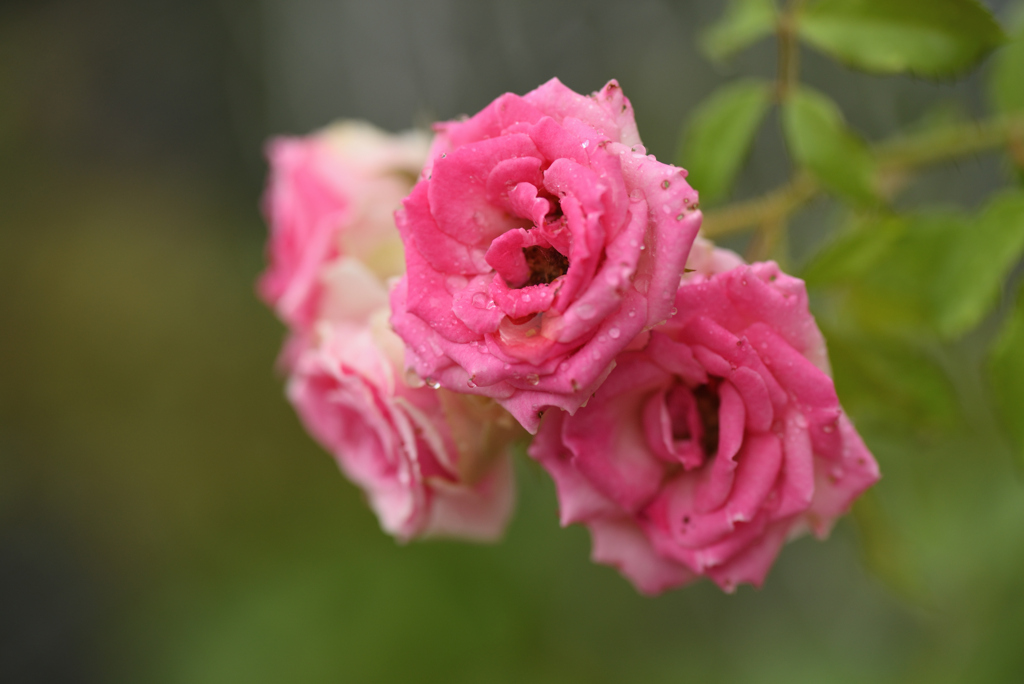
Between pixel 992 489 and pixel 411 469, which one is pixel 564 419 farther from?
pixel 992 489

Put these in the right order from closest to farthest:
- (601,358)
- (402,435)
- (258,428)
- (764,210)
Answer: (601,358), (402,435), (764,210), (258,428)

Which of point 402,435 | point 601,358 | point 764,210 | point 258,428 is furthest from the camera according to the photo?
point 258,428

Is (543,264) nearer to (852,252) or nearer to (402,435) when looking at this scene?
(402,435)

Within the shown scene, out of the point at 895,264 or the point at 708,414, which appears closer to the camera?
the point at 708,414

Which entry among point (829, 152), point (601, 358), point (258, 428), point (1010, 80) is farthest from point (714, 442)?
point (258, 428)

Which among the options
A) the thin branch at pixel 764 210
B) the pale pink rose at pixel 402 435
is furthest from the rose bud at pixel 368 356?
the thin branch at pixel 764 210

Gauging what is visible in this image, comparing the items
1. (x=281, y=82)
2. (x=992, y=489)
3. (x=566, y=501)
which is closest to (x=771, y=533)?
(x=566, y=501)

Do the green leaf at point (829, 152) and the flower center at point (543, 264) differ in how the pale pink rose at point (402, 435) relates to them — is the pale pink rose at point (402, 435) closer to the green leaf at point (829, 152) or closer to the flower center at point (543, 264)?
the flower center at point (543, 264)
